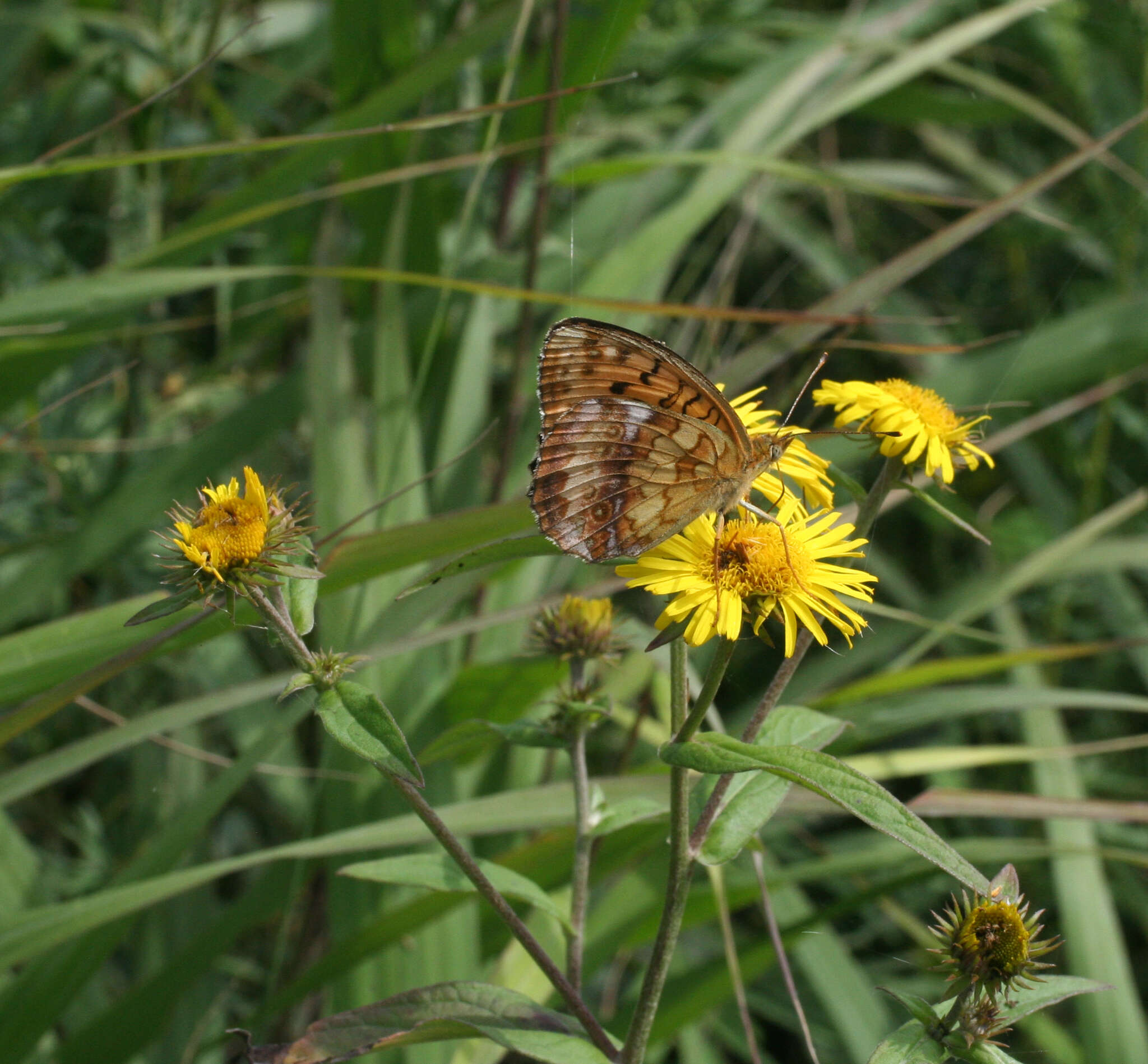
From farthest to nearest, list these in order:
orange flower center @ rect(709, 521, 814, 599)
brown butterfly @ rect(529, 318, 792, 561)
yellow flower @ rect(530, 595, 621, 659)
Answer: yellow flower @ rect(530, 595, 621, 659)
brown butterfly @ rect(529, 318, 792, 561)
orange flower center @ rect(709, 521, 814, 599)

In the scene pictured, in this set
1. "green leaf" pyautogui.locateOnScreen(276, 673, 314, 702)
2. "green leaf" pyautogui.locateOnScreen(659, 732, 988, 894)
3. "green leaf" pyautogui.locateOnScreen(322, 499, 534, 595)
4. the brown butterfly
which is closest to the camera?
"green leaf" pyautogui.locateOnScreen(659, 732, 988, 894)

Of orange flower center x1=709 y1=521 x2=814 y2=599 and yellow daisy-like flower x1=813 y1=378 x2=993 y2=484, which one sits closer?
orange flower center x1=709 y1=521 x2=814 y2=599

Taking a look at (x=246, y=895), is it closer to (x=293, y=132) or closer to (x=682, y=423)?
(x=682, y=423)

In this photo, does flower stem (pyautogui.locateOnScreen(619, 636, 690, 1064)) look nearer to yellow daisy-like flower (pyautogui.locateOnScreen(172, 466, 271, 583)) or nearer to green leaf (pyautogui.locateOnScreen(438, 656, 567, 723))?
yellow daisy-like flower (pyautogui.locateOnScreen(172, 466, 271, 583))

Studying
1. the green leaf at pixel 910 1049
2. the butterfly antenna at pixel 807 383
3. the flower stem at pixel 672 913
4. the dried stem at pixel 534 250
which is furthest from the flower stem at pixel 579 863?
the dried stem at pixel 534 250

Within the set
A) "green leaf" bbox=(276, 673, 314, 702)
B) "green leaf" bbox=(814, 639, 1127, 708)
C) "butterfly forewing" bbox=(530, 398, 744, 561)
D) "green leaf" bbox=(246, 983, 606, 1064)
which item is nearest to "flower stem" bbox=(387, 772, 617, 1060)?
"green leaf" bbox=(246, 983, 606, 1064)

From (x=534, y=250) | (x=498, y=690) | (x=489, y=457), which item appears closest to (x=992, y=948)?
(x=498, y=690)

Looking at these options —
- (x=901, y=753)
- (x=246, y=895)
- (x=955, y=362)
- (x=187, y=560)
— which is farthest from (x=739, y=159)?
(x=246, y=895)
